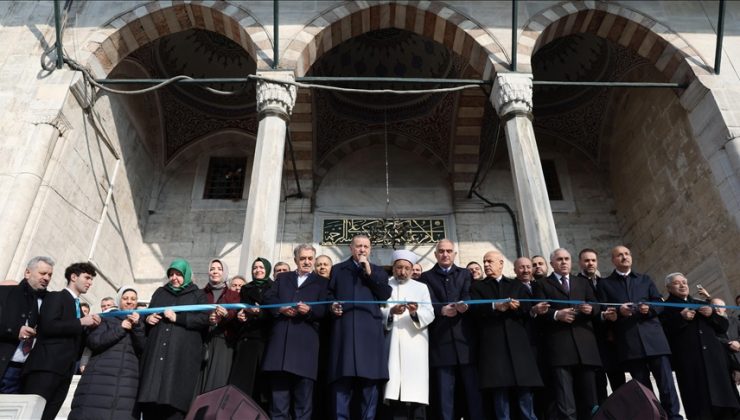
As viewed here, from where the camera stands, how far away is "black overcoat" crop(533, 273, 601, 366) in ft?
11.9

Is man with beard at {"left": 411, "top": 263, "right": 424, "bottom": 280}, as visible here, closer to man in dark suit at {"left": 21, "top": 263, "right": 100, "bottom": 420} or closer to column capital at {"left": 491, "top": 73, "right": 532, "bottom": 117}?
man in dark suit at {"left": 21, "top": 263, "right": 100, "bottom": 420}

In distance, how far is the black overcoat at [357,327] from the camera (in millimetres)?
3482

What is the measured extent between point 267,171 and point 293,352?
3563 mm

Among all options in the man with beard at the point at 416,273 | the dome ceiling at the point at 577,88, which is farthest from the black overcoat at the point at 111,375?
the dome ceiling at the point at 577,88

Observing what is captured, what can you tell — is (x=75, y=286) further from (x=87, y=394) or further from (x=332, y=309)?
(x=332, y=309)

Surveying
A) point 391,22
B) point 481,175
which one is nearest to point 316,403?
point 391,22

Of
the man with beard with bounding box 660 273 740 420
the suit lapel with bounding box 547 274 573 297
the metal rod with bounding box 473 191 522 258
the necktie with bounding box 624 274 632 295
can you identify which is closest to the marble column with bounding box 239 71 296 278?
the suit lapel with bounding box 547 274 573 297

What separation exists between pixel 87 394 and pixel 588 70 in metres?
9.10

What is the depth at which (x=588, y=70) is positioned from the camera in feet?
32.5

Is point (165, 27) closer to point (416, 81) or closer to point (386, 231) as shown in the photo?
point (416, 81)

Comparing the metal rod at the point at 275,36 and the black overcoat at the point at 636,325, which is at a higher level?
the metal rod at the point at 275,36

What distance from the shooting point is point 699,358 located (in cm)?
379

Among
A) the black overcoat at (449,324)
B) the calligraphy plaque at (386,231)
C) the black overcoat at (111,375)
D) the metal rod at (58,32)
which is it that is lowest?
the black overcoat at (111,375)

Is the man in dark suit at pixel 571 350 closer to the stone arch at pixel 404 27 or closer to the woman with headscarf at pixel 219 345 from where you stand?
the woman with headscarf at pixel 219 345
